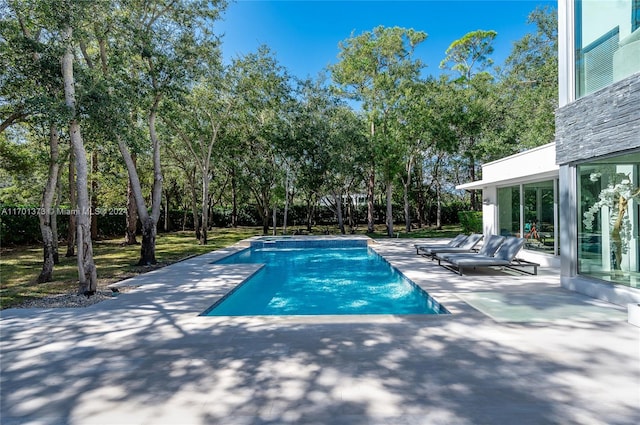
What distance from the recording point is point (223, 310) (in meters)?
6.62

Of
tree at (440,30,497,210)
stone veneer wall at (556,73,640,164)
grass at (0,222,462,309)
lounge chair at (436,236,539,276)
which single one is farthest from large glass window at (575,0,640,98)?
tree at (440,30,497,210)

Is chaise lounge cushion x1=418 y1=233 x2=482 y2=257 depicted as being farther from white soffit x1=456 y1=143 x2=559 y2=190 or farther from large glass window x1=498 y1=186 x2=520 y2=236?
white soffit x1=456 y1=143 x2=559 y2=190

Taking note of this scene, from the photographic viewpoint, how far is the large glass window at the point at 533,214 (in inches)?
414

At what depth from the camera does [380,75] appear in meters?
20.7

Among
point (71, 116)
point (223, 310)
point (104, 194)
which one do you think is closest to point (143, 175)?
point (104, 194)

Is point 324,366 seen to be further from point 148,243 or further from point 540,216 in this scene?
point 540,216

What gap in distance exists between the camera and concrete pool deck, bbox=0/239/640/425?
2924 mm

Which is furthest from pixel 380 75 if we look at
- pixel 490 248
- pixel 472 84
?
pixel 490 248

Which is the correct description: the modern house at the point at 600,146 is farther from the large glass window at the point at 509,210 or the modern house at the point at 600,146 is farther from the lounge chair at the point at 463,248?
the large glass window at the point at 509,210

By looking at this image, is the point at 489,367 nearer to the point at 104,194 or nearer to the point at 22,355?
the point at 22,355

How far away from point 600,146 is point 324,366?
20.5 ft

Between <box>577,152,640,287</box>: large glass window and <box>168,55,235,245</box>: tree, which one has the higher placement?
<box>168,55,235,245</box>: tree

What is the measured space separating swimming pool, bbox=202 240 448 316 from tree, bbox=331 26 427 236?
7.31 m

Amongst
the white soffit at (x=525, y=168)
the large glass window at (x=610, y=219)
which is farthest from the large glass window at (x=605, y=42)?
the white soffit at (x=525, y=168)
